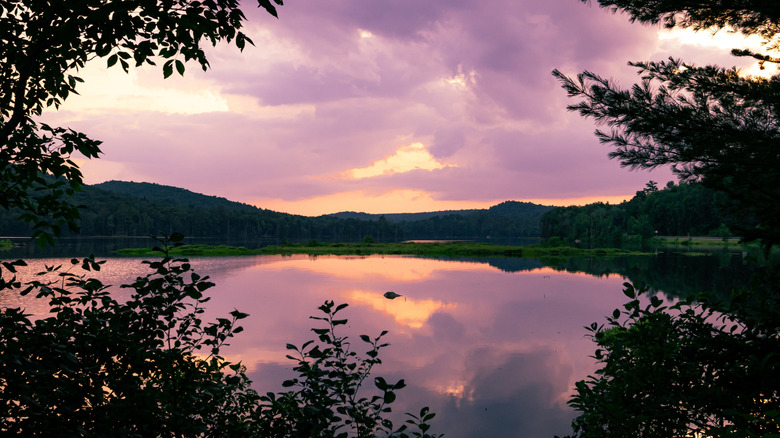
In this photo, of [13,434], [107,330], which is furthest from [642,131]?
[13,434]

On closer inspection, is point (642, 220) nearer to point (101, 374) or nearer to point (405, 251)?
point (405, 251)

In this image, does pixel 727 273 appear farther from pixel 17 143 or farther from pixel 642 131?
pixel 17 143

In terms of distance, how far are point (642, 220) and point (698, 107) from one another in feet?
516

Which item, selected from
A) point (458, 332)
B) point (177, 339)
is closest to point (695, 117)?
point (177, 339)

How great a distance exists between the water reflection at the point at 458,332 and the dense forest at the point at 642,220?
342ft

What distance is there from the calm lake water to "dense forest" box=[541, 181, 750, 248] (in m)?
104

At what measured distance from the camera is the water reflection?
46.8 feet

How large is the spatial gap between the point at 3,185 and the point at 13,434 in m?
3.28

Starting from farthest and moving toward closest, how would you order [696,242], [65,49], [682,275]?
[696,242], [682,275], [65,49]

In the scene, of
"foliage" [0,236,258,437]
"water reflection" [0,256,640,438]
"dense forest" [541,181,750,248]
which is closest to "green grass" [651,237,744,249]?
"dense forest" [541,181,750,248]

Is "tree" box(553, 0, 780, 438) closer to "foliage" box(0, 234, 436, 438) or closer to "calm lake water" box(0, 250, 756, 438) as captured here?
"foliage" box(0, 234, 436, 438)

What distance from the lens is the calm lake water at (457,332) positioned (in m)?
14.2

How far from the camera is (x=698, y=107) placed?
24.1 feet

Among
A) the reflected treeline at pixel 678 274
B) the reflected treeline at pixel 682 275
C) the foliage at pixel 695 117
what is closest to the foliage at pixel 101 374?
the foliage at pixel 695 117
